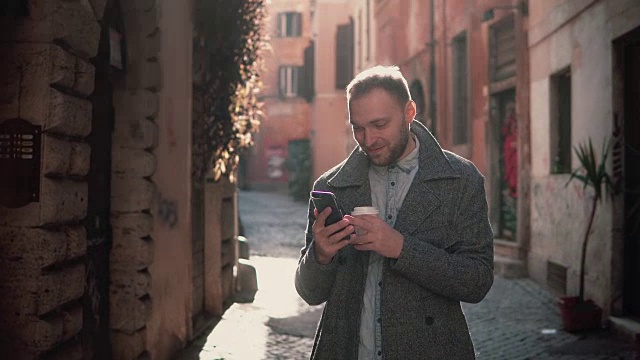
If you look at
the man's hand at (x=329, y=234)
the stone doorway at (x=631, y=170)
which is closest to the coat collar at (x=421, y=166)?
the man's hand at (x=329, y=234)

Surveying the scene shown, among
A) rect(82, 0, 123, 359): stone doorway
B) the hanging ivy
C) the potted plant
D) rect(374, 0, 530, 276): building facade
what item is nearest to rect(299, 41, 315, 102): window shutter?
rect(374, 0, 530, 276): building facade

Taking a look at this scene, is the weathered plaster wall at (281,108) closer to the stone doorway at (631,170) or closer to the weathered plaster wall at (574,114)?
the weathered plaster wall at (574,114)

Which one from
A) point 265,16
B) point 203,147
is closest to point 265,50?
point 265,16

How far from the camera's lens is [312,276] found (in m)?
2.70

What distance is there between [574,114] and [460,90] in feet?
20.3

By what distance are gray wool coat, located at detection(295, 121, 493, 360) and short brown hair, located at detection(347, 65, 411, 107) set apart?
0.25m

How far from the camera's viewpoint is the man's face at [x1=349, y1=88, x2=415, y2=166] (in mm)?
2615

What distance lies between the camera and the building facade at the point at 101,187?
12.5 ft

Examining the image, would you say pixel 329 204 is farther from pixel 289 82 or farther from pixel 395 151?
pixel 289 82

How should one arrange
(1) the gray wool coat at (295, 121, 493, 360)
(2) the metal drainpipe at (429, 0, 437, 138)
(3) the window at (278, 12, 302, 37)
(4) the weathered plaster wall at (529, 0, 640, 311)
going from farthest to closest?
(3) the window at (278, 12, 302, 37) → (2) the metal drainpipe at (429, 0, 437, 138) → (4) the weathered plaster wall at (529, 0, 640, 311) → (1) the gray wool coat at (295, 121, 493, 360)

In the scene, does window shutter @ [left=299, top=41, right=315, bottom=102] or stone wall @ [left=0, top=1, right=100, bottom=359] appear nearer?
stone wall @ [left=0, top=1, right=100, bottom=359]

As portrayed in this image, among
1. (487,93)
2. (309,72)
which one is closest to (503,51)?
(487,93)

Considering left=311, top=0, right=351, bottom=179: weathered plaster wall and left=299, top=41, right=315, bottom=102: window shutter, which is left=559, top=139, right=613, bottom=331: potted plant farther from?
left=299, top=41, right=315, bottom=102: window shutter

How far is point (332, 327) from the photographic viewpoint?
8.88ft
